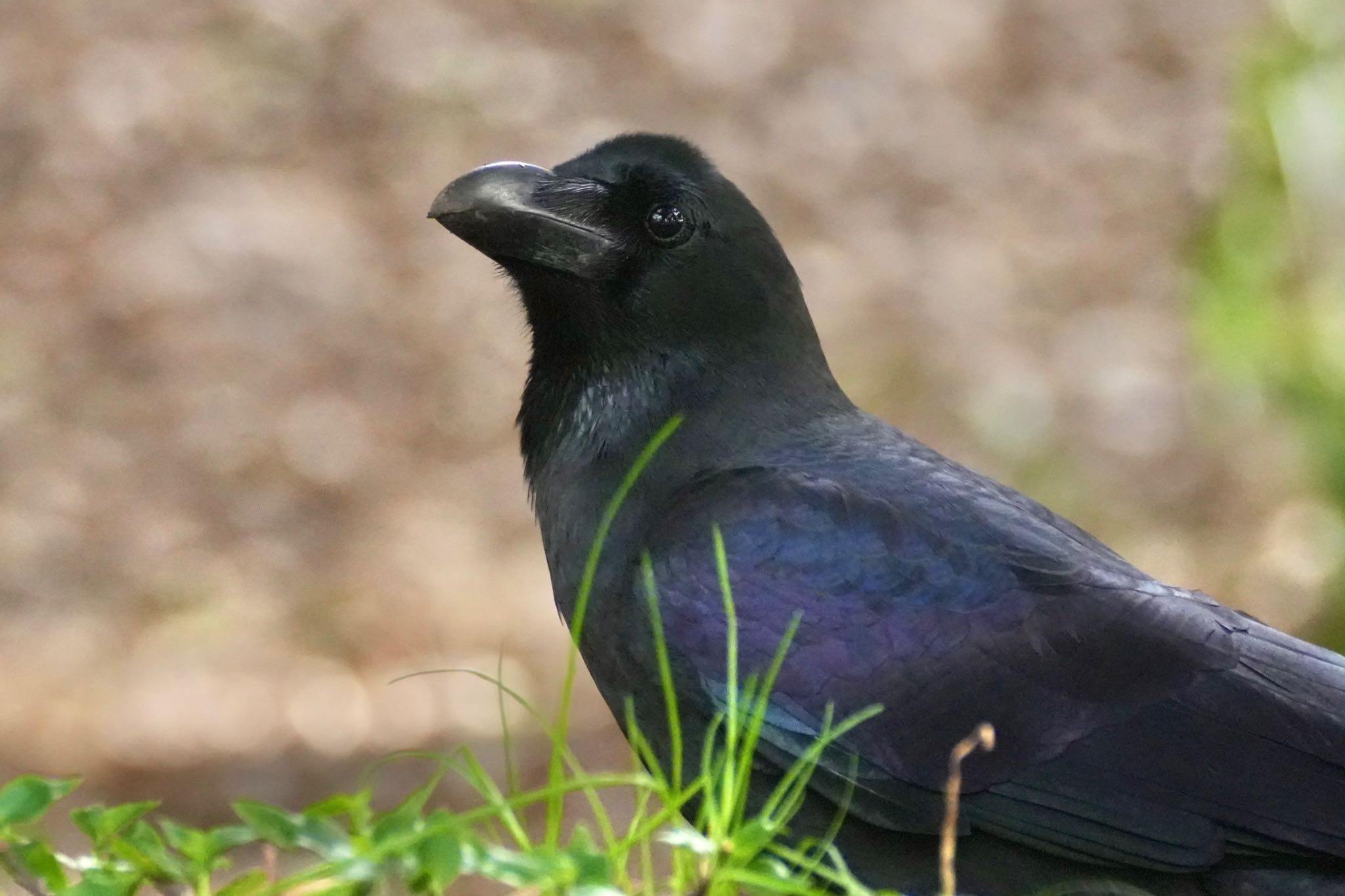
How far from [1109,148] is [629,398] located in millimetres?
5515

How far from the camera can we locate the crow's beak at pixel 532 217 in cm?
322

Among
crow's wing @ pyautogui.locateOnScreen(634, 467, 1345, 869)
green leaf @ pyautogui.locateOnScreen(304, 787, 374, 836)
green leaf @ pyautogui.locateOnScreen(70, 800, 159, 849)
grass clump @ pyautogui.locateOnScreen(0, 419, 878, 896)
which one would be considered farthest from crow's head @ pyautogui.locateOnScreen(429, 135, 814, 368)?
green leaf @ pyautogui.locateOnScreen(70, 800, 159, 849)

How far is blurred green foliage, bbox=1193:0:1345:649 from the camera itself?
6.50 meters

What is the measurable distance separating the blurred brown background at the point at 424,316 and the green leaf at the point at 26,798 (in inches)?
164

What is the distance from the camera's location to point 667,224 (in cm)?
327

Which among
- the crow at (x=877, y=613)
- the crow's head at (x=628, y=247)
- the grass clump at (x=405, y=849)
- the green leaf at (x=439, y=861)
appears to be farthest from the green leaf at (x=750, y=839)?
the crow's head at (x=628, y=247)

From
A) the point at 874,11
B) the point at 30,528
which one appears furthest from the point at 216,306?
the point at 874,11

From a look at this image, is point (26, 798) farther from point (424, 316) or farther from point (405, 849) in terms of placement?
point (424, 316)

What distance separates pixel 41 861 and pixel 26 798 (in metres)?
0.09

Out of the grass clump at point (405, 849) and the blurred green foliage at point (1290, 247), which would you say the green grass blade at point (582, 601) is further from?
the blurred green foliage at point (1290, 247)

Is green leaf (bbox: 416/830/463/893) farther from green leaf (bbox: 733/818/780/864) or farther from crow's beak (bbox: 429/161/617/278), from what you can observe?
crow's beak (bbox: 429/161/617/278)

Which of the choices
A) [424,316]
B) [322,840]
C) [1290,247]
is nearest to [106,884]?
[322,840]

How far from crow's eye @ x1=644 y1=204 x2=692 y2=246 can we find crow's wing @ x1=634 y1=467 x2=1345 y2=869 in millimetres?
608

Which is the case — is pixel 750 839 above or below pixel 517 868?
above
